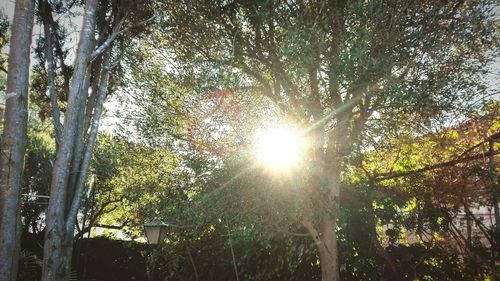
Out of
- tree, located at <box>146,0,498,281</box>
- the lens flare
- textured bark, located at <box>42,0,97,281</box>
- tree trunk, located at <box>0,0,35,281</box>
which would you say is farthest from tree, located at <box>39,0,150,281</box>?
A: the lens flare

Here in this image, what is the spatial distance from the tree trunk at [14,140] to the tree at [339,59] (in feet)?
10.9

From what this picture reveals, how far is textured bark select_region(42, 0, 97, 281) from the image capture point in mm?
6176

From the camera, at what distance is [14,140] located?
530cm

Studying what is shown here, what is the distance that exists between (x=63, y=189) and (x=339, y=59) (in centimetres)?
570

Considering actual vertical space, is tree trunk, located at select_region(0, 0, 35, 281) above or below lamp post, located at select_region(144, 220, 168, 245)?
above

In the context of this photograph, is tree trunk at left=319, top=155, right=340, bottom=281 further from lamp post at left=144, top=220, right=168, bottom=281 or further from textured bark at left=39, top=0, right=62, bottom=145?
textured bark at left=39, top=0, right=62, bottom=145

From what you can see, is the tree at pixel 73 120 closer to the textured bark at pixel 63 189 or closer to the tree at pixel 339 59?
the textured bark at pixel 63 189

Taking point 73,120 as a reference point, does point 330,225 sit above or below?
A: below

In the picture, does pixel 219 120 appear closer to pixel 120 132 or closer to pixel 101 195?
pixel 120 132

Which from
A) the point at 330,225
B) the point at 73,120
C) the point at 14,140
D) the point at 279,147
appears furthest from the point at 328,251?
the point at 14,140

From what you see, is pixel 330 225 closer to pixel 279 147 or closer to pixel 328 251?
pixel 328 251

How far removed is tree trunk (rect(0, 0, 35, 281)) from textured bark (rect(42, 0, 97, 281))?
868 mm

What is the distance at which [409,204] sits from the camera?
8906mm

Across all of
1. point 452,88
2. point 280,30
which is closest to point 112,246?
point 280,30
